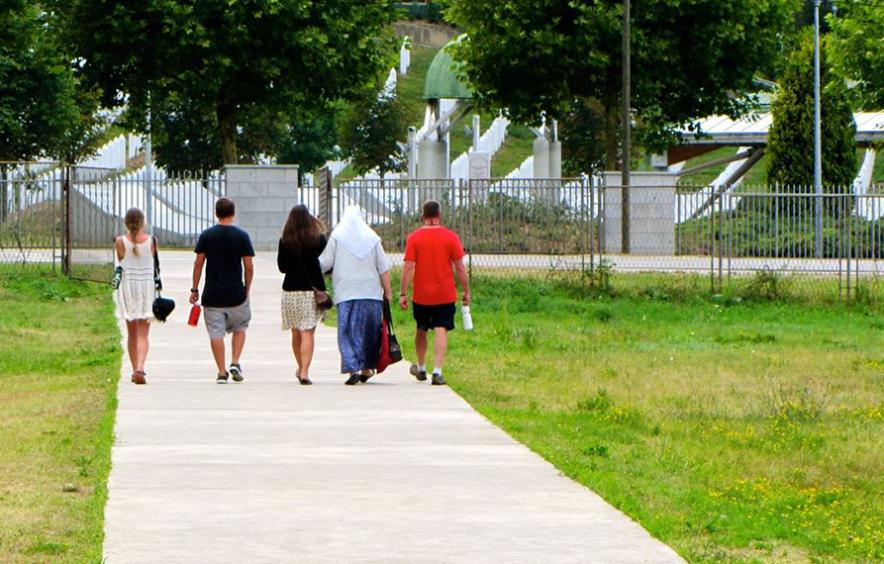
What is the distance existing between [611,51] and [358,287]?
29.3 meters

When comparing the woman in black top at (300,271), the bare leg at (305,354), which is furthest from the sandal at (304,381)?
the woman in black top at (300,271)

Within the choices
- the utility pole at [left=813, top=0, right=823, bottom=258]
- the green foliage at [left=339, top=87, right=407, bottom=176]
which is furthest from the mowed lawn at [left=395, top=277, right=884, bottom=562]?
the green foliage at [left=339, top=87, right=407, bottom=176]

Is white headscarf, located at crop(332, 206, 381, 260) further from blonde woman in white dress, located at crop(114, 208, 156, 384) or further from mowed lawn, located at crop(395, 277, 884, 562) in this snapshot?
blonde woman in white dress, located at crop(114, 208, 156, 384)

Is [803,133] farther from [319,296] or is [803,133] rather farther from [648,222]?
[319,296]

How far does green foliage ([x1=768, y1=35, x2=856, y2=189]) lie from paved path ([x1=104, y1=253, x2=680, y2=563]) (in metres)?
35.5

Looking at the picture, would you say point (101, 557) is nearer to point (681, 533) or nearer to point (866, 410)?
point (681, 533)

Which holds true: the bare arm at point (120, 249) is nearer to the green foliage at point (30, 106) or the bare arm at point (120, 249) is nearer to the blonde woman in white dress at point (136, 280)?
the blonde woman in white dress at point (136, 280)

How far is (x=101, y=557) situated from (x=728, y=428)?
7.02 meters

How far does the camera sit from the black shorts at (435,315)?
17.9m

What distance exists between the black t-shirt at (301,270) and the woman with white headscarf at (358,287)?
129 millimetres

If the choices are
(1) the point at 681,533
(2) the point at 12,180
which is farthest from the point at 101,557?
(2) the point at 12,180

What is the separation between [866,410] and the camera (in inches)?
643

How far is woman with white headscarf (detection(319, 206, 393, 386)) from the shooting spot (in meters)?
17.5

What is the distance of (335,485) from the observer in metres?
11.2
